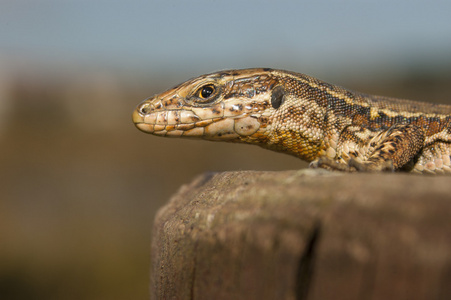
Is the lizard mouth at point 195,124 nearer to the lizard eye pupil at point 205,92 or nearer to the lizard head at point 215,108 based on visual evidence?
the lizard head at point 215,108

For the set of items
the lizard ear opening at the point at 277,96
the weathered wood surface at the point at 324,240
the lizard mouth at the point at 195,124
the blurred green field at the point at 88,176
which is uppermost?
the lizard ear opening at the point at 277,96

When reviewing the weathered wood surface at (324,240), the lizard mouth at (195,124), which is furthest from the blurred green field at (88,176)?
the weathered wood surface at (324,240)

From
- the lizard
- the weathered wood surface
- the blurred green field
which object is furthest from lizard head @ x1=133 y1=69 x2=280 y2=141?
the blurred green field

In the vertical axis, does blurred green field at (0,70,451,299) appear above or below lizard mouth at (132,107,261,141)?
below

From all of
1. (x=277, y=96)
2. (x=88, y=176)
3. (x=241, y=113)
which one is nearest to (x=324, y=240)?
(x=241, y=113)

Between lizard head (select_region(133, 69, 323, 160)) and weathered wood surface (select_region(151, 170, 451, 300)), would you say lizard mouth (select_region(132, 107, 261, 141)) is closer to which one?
lizard head (select_region(133, 69, 323, 160))
